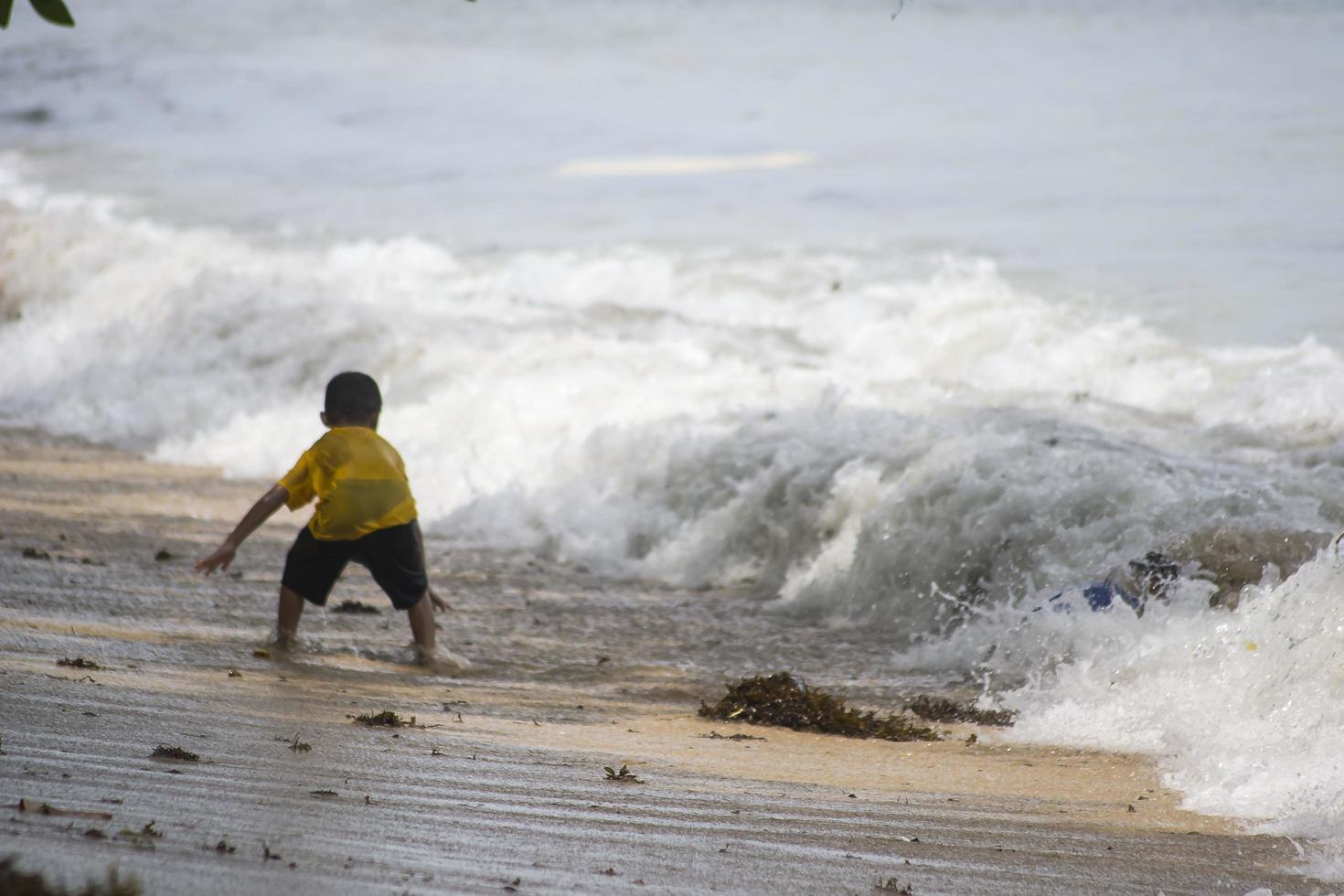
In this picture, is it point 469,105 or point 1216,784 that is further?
point 469,105

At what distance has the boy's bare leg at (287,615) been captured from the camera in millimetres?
6805

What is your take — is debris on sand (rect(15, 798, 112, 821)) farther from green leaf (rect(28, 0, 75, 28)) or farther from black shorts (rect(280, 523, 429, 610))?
black shorts (rect(280, 523, 429, 610))

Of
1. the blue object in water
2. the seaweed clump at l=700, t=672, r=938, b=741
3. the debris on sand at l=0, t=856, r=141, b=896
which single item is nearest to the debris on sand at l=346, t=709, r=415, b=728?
the seaweed clump at l=700, t=672, r=938, b=741

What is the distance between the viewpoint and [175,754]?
14.5ft

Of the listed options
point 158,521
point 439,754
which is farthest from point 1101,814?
point 158,521

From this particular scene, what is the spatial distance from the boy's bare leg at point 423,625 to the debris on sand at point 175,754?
2405 millimetres

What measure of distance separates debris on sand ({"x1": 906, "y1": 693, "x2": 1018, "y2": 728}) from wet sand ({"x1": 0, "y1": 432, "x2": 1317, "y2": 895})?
0.65 feet

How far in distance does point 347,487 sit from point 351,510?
100 mm

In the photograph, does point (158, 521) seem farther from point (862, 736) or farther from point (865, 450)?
point (862, 736)

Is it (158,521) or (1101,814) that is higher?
(1101,814)

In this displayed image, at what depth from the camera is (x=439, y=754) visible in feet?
16.5

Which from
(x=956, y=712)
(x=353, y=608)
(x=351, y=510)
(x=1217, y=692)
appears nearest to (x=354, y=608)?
(x=353, y=608)

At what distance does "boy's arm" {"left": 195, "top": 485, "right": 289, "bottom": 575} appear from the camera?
611 cm

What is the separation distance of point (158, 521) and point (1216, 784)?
26.1 ft
